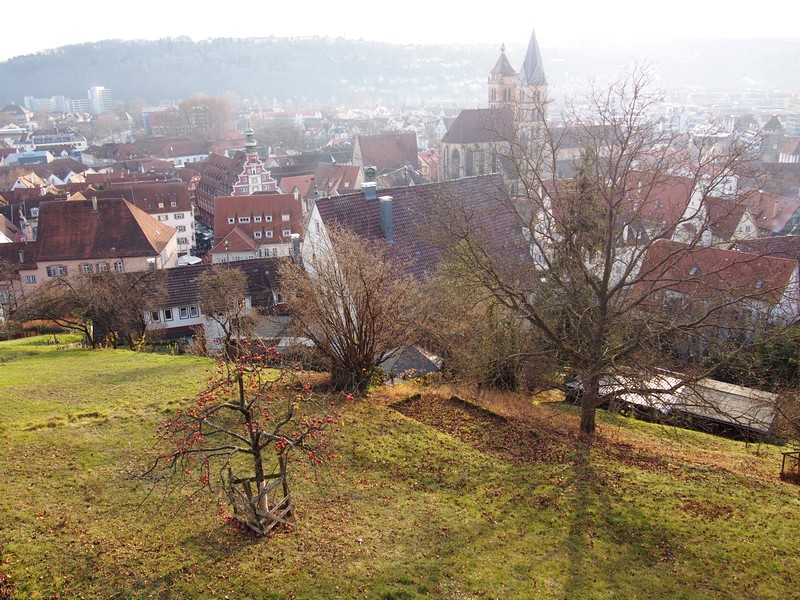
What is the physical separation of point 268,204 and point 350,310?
111 feet

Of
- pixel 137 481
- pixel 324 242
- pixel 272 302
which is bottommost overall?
pixel 272 302

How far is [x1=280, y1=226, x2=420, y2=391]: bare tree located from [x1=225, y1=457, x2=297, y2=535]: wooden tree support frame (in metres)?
7.46

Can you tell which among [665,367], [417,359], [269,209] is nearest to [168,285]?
[417,359]

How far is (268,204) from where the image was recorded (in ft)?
163

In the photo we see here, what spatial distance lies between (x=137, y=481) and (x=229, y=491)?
2.53 m

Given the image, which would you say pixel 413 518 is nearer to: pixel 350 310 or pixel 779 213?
pixel 350 310

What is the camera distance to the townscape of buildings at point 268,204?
2258 cm

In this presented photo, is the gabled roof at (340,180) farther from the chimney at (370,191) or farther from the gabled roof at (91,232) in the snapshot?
the chimney at (370,191)

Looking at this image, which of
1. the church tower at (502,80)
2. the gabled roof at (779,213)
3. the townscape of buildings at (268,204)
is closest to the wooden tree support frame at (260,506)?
the townscape of buildings at (268,204)

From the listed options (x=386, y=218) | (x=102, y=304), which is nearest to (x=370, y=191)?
(x=386, y=218)

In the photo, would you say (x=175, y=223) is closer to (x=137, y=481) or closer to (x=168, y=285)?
(x=168, y=285)

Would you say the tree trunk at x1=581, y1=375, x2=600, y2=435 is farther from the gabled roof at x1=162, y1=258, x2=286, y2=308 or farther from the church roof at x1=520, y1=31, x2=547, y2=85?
the church roof at x1=520, y1=31, x2=547, y2=85

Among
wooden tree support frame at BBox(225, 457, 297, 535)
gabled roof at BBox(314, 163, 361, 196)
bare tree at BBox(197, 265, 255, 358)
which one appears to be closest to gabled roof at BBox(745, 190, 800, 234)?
gabled roof at BBox(314, 163, 361, 196)

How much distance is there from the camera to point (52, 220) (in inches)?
1604
